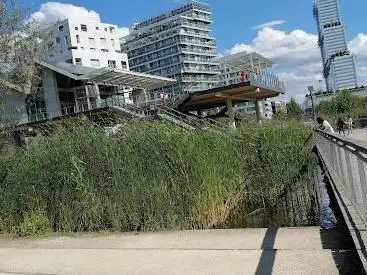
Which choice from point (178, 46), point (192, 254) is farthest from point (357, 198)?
point (178, 46)

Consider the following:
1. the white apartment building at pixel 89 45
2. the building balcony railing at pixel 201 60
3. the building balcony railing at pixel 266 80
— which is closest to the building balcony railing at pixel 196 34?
the building balcony railing at pixel 201 60

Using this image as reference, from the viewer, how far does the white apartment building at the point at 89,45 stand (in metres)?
90.7

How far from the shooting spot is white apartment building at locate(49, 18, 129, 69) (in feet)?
298

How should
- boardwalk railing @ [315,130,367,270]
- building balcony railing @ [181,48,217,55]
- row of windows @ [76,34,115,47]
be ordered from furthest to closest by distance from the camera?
building balcony railing @ [181,48,217,55] < row of windows @ [76,34,115,47] < boardwalk railing @ [315,130,367,270]

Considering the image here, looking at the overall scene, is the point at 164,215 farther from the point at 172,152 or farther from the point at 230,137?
the point at 230,137

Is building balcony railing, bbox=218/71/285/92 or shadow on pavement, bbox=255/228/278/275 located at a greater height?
building balcony railing, bbox=218/71/285/92

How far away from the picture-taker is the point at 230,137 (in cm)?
1195

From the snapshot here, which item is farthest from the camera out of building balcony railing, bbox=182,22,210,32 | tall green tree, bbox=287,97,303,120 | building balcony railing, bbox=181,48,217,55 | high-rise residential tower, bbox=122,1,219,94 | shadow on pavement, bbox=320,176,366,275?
building balcony railing, bbox=182,22,210,32

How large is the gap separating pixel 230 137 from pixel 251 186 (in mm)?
1272

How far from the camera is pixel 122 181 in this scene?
360 inches

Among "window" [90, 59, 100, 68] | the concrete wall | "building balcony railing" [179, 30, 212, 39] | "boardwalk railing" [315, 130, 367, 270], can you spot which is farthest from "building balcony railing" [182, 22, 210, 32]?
"boardwalk railing" [315, 130, 367, 270]

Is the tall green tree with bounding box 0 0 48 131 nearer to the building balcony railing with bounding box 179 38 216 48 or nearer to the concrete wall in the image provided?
the concrete wall

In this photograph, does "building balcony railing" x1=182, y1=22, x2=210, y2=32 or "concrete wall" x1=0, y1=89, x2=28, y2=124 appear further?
"building balcony railing" x1=182, y1=22, x2=210, y2=32

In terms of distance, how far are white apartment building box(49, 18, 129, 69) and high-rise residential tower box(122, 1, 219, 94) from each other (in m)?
22.7
